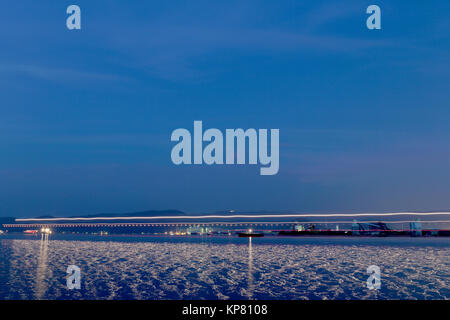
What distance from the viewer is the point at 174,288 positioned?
117ft

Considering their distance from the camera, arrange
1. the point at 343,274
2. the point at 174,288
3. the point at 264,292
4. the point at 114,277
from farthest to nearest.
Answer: the point at 343,274
the point at 114,277
the point at 174,288
the point at 264,292

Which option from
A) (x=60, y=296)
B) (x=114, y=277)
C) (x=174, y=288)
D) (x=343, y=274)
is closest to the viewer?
(x=60, y=296)
